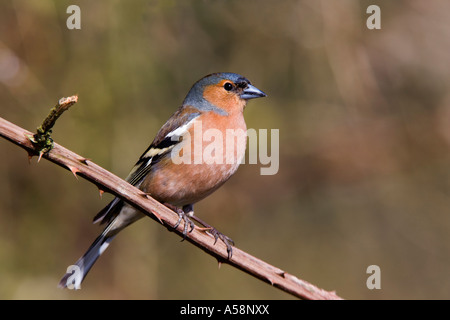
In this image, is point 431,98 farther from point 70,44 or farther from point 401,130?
point 70,44

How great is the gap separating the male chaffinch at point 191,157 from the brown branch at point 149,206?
679 mm

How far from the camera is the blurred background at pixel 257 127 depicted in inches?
197

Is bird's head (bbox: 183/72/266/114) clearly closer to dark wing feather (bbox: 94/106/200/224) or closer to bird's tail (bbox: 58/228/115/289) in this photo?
dark wing feather (bbox: 94/106/200/224)

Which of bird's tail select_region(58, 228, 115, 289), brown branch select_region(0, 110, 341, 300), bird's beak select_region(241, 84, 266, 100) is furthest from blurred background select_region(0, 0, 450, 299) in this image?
brown branch select_region(0, 110, 341, 300)

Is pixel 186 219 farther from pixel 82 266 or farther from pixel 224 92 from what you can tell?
pixel 224 92

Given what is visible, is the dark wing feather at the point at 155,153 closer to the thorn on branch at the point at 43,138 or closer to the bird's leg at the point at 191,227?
the bird's leg at the point at 191,227

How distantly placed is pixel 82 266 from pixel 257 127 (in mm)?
2272

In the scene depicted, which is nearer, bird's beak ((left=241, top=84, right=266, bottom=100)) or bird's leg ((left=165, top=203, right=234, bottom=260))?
bird's leg ((left=165, top=203, right=234, bottom=260))

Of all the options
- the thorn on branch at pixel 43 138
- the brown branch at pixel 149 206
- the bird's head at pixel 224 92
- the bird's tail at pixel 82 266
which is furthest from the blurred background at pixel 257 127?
the thorn on branch at pixel 43 138

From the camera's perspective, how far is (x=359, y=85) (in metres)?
5.79

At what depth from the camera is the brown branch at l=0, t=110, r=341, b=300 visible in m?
2.40

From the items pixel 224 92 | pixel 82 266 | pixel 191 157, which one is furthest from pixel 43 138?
pixel 224 92

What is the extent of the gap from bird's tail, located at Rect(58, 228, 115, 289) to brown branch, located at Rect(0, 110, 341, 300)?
144cm
